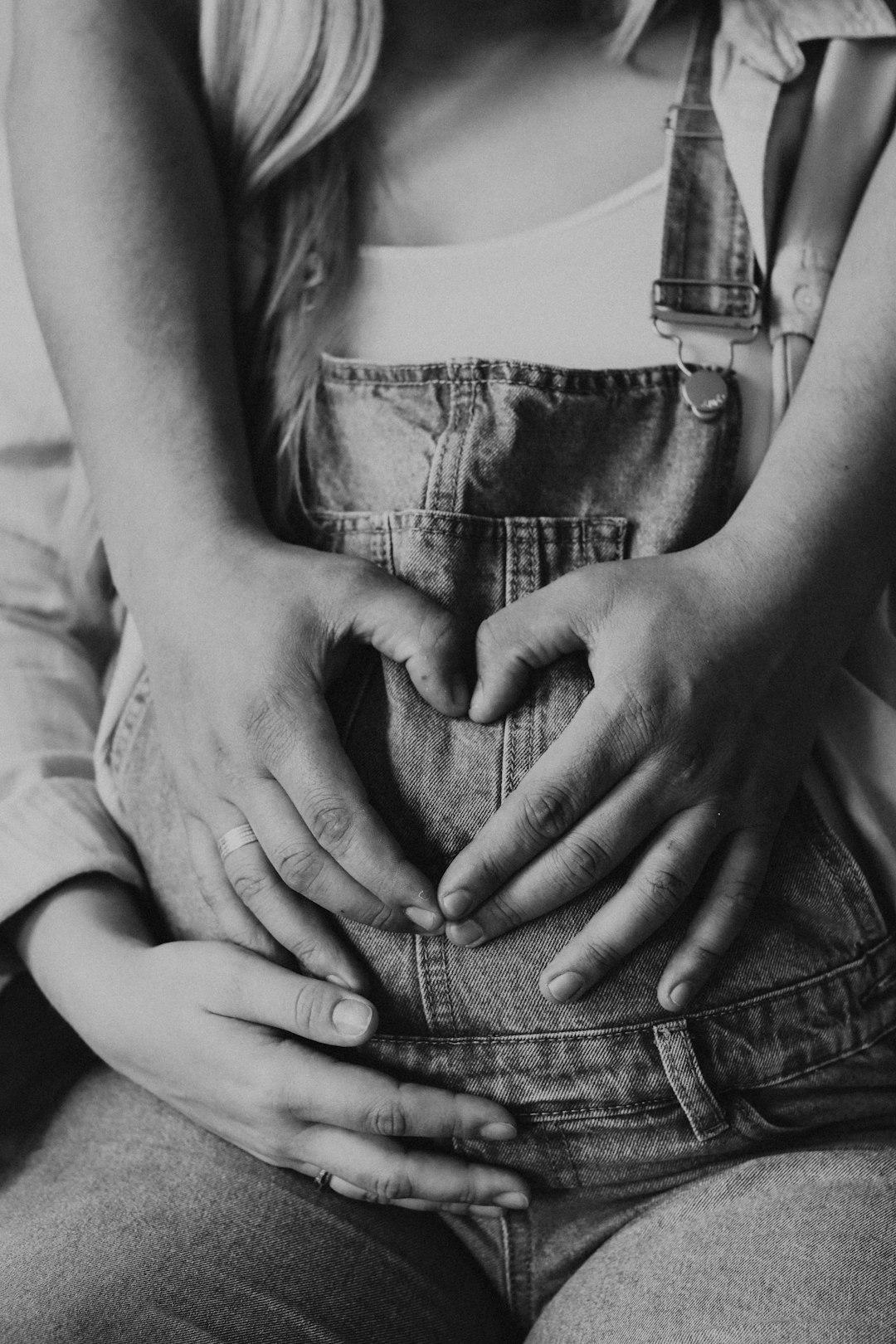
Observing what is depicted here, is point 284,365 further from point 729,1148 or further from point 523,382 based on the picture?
point 729,1148

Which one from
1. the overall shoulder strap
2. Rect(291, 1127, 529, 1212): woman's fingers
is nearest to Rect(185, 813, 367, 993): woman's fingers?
Rect(291, 1127, 529, 1212): woman's fingers

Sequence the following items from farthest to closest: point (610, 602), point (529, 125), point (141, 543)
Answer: point (529, 125), point (141, 543), point (610, 602)

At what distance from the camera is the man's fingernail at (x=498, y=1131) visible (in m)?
0.66

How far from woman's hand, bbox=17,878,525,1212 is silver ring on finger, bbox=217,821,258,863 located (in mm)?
63

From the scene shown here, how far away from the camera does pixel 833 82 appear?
80 centimetres

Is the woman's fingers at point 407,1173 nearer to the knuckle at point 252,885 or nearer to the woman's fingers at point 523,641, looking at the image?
the knuckle at point 252,885

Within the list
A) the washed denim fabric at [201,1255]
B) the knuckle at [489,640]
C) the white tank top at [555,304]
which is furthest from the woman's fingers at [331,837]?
the white tank top at [555,304]

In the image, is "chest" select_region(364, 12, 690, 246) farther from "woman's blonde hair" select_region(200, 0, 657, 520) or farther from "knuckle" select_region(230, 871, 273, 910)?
"knuckle" select_region(230, 871, 273, 910)

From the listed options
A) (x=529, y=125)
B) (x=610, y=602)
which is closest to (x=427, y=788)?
(x=610, y=602)

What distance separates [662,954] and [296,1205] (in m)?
0.29

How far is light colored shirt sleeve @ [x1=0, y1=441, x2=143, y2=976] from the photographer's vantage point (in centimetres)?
80

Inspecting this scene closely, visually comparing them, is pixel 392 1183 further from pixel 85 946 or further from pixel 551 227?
pixel 551 227

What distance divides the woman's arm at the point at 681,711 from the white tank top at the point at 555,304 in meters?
0.10

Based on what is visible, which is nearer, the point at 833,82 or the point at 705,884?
the point at 705,884
